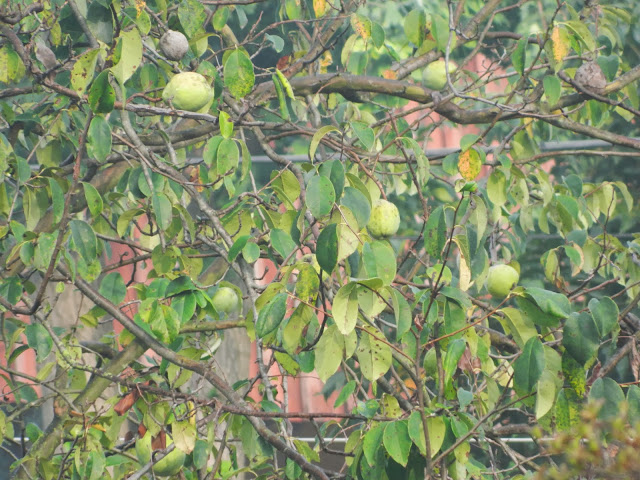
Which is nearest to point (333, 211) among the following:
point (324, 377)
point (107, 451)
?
point (324, 377)

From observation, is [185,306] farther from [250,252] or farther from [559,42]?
[559,42]

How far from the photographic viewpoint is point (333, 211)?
1.53m

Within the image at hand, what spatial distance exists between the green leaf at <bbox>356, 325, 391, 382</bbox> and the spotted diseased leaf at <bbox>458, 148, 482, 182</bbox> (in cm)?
83

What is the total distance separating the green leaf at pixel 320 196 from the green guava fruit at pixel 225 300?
0.74 m

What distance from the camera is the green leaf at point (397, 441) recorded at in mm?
1512

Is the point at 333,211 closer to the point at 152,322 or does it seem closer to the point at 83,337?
the point at 152,322

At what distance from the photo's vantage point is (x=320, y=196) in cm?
149

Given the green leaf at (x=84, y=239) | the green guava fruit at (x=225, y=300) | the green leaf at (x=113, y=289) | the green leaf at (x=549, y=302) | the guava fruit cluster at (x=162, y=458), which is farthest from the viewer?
the green leaf at (x=113, y=289)

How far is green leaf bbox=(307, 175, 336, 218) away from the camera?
148cm

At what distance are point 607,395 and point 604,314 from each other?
5.2 inches

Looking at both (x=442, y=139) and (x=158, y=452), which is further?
(x=442, y=139)

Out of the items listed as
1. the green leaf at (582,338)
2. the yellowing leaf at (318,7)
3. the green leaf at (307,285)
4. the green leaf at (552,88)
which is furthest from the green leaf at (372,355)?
the yellowing leaf at (318,7)

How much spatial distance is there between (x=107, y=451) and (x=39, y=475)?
0.18m

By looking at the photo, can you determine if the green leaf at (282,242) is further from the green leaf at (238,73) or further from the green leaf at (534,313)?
the green leaf at (534,313)
